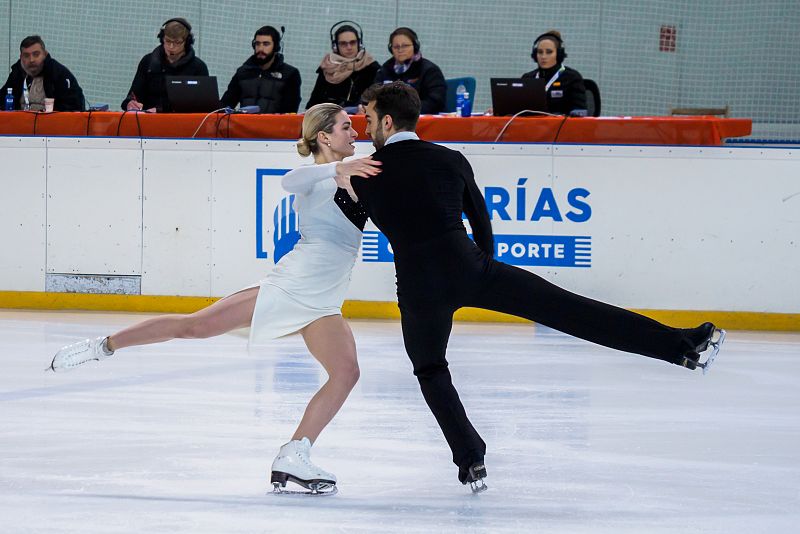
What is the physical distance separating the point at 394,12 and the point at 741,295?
572 centimetres

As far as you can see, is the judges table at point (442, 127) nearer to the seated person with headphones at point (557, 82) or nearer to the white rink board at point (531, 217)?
the white rink board at point (531, 217)

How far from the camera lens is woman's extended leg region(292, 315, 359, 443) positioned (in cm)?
343

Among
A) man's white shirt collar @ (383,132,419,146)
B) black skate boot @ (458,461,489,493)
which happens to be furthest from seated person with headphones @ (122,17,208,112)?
black skate boot @ (458,461,489,493)

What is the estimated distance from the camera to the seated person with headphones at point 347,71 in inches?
356

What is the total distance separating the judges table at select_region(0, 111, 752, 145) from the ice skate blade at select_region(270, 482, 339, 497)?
15.7 ft

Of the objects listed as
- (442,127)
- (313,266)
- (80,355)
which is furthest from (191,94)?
(313,266)

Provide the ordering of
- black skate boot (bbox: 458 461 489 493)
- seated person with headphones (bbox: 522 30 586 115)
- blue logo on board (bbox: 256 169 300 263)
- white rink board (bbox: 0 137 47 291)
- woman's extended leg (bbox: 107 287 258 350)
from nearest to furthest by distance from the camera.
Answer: black skate boot (bbox: 458 461 489 493) → woman's extended leg (bbox: 107 287 258 350) → blue logo on board (bbox: 256 169 300 263) → white rink board (bbox: 0 137 47 291) → seated person with headphones (bbox: 522 30 586 115)

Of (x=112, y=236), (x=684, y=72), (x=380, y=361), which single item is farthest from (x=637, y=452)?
(x=684, y=72)

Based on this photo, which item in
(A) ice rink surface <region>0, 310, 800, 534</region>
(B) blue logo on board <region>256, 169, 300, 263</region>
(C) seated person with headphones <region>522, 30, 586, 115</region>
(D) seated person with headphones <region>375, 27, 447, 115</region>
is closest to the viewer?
(A) ice rink surface <region>0, 310, 800, 534</region>

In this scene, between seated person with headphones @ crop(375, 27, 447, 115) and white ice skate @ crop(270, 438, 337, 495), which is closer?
white ice skate @ crop(270, 438, 337, 495)

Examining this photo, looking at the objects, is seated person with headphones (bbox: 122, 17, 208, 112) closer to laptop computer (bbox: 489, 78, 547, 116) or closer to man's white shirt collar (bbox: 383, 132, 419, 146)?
laptop computer (bbox: 489, 78, 547, 116)

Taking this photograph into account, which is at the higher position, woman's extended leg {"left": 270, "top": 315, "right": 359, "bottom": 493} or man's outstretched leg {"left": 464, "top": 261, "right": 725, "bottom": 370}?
man's outstretched leg {"left": 464, "top": 261, "right": 725, "bottom": 370}

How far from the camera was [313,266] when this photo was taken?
3.63 metres

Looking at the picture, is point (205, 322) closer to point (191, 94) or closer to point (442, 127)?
point (442, 127)
